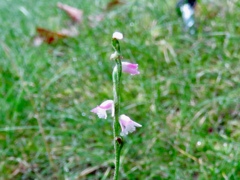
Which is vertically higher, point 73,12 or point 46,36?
point 73,12

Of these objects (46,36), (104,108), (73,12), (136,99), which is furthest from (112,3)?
(104,108)

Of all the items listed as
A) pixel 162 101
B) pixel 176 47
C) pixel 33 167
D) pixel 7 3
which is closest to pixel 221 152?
pixel 162 101

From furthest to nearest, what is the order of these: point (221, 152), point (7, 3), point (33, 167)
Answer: point (7, 3) → point (33, 167) → point (221, 152)

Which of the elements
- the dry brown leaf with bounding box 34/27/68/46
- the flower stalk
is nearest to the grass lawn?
the dry brown leaf with bounding box 34/27/68/46

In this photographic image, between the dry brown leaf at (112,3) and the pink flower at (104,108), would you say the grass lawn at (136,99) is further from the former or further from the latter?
the pink flower at (104,108)

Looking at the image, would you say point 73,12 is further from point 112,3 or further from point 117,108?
point 117,108

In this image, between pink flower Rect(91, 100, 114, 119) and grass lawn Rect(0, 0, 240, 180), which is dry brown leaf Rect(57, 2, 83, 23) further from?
pink flower Rect(91, 100, 114, 119)

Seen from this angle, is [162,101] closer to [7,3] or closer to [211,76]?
[211,76]
